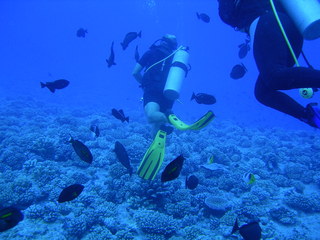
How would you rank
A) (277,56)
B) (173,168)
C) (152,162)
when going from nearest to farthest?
(277,56)
(173,168)
(152,162)

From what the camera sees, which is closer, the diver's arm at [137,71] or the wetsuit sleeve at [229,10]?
the wetsuit sleeve at [229,10]

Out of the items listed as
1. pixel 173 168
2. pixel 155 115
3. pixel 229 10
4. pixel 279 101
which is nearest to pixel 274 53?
pixel 279 101

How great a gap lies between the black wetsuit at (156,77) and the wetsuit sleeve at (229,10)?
366cm

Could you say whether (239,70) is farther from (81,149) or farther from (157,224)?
(81,149)

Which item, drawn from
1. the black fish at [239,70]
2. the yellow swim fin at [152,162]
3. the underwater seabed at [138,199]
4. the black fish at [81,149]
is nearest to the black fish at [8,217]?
the black fish at [81,149]

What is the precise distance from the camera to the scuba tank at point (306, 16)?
249cm

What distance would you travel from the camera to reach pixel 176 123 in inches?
223

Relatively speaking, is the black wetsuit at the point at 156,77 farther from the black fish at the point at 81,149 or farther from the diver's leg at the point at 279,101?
the diver's leg at the point at 279,101

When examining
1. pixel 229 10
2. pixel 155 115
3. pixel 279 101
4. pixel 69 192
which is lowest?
pixel 69 192

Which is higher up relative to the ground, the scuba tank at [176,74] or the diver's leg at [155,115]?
the scuba tank at [176,74]

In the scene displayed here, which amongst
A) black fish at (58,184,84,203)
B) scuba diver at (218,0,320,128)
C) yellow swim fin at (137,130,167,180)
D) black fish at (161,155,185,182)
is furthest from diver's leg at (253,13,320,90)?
yellow swim fin at (137,130,167,180)

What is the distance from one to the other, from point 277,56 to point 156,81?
4.87 metres

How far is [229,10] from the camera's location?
3361mm

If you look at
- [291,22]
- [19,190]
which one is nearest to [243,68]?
[291,22]
